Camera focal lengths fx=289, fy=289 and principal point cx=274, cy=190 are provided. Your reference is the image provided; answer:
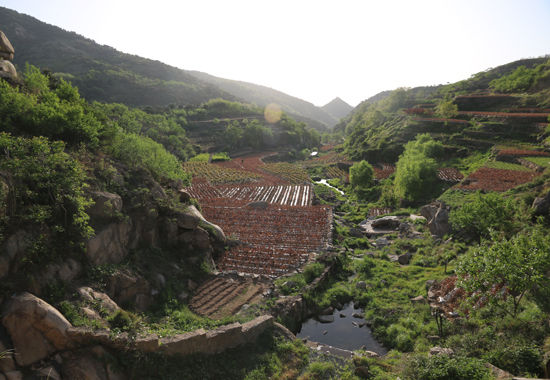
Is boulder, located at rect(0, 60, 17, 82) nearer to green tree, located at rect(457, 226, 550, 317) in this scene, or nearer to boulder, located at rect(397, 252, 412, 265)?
green tree, located at rect(457, 226, 550, 317)

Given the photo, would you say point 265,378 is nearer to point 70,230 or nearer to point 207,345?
point 207,345

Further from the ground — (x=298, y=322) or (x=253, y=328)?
(x=253, y=328)

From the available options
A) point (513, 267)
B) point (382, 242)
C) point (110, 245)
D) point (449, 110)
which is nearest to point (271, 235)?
point (382, 242)

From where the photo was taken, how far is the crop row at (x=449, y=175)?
33078 mm

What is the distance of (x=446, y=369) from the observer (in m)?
7.31

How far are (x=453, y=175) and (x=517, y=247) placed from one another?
28181mm

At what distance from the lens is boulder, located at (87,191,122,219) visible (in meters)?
11.6

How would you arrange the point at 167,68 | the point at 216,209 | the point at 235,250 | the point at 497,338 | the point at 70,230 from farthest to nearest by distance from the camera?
the point at 167,68, the point at 216,209, the point at 235,250, the point at 70,230, the point at 497,338

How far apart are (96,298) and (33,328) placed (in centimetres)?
213

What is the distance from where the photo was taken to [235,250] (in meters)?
19.4

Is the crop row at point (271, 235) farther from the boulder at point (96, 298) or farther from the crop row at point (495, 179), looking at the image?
the crop row at point (495, 179)

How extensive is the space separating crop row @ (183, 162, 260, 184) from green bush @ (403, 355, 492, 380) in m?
41.7

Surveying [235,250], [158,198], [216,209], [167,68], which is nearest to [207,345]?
[158,198]

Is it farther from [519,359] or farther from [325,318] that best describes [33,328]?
[519,359]
